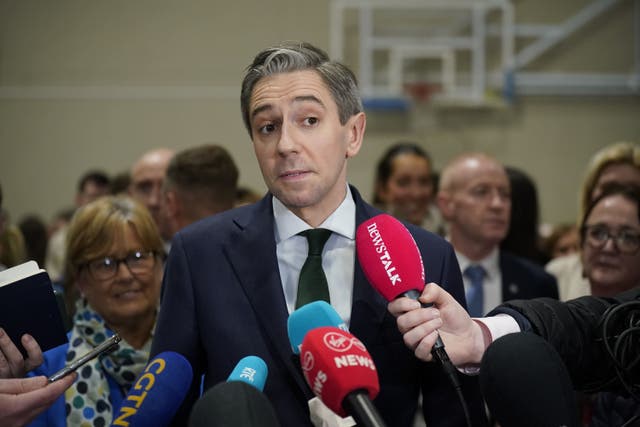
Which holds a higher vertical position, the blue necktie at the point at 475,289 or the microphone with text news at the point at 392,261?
the microphone with text news at the point at 392,261

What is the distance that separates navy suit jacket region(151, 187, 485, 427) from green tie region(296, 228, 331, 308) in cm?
5

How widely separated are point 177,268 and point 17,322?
1.22 ft

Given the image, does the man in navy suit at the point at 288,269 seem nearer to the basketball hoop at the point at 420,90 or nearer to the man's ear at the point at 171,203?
the man's ear at the point at 171,203

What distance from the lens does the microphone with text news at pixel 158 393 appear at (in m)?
1.57

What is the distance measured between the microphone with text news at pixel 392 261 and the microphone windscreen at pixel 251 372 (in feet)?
0.95

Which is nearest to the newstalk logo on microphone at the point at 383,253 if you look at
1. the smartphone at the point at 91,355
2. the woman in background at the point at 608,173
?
the smartphone at the point at 91,355

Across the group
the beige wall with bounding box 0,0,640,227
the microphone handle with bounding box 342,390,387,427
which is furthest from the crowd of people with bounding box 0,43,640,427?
the beige wall with bounding box 0,0,640,227

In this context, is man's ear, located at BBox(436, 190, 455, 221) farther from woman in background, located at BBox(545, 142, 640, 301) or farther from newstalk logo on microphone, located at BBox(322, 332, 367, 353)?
newstalk logo on microphone, located at BBox(322, 332, 367, 353)

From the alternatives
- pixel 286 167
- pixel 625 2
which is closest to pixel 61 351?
pixel 286 167

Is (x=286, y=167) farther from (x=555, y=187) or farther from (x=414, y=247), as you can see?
(x=555, y=187)

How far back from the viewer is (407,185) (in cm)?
463

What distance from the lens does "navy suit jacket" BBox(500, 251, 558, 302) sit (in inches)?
135

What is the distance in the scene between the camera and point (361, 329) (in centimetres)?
182

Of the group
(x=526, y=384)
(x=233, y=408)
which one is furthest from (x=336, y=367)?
(x=526, y=384)
